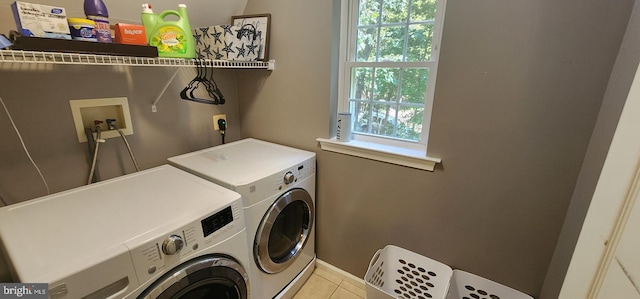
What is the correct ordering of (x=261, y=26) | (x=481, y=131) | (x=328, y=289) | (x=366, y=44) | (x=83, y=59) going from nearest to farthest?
1. (x=83, y=59)
2. (x=481, y=131)
3. (x=366, y=44)
4. (x=261, y=26)
5. (x=328, y=289)

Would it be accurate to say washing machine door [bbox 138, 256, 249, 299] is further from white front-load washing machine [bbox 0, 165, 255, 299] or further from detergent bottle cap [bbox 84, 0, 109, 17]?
detergent bottle cap [bbox 84, 0, 109, 17]

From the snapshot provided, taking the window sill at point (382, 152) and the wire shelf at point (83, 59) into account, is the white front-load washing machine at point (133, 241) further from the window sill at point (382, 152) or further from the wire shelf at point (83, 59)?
the window sill at point (382, 152)

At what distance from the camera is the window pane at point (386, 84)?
149 cm

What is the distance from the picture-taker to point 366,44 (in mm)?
1539

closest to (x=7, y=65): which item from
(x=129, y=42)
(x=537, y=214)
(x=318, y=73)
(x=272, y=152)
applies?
(x=129, y=42)

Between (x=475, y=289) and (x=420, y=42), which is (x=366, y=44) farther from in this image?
(x=475, y=289)

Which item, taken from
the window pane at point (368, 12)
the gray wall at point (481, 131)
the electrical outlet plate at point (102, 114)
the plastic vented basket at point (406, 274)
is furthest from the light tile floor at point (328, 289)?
the window pane at point (368, 12)

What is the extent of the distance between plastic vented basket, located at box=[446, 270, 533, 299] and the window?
0.69 meters

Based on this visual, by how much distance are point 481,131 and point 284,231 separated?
120 cm

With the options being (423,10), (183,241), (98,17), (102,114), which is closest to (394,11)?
(423,10)

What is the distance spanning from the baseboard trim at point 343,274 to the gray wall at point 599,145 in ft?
3.32

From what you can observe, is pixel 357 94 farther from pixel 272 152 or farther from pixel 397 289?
pixel 397 289

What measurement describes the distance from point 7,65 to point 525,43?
2081 mm

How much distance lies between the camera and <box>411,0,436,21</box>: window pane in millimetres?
1316
